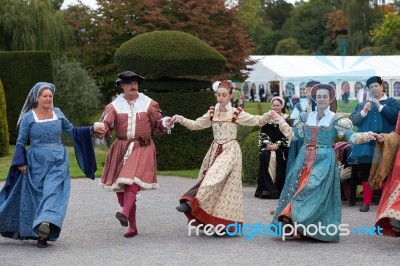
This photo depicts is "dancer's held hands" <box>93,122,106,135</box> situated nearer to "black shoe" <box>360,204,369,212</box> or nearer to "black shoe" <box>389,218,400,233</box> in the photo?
"black shoe" <box>389,218,400,233</box>

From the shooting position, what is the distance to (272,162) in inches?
501

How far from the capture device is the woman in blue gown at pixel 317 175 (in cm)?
861

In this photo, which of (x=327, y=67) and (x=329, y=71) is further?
(x=327, y=67)

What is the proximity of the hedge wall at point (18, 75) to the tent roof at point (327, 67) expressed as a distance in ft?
62.7

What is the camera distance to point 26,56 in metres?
22.8

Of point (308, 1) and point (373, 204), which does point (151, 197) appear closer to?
point (373, 204)

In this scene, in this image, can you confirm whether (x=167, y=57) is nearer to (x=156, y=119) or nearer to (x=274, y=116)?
(x=156, y=119)

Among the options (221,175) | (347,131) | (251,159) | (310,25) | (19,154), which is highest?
(310,25)

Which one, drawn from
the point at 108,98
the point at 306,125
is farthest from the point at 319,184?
the point at 108,98

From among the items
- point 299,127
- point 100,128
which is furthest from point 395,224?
point 100,128

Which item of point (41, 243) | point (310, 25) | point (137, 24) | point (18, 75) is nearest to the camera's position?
point (41, 243)

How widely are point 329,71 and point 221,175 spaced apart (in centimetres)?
3644

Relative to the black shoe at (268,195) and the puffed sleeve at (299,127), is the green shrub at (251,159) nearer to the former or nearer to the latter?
the black shoe at (268,195)

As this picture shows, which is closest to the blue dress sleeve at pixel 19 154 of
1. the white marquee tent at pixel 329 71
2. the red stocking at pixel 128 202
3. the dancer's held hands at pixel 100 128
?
the dancer's held hands at pixel 100 128
